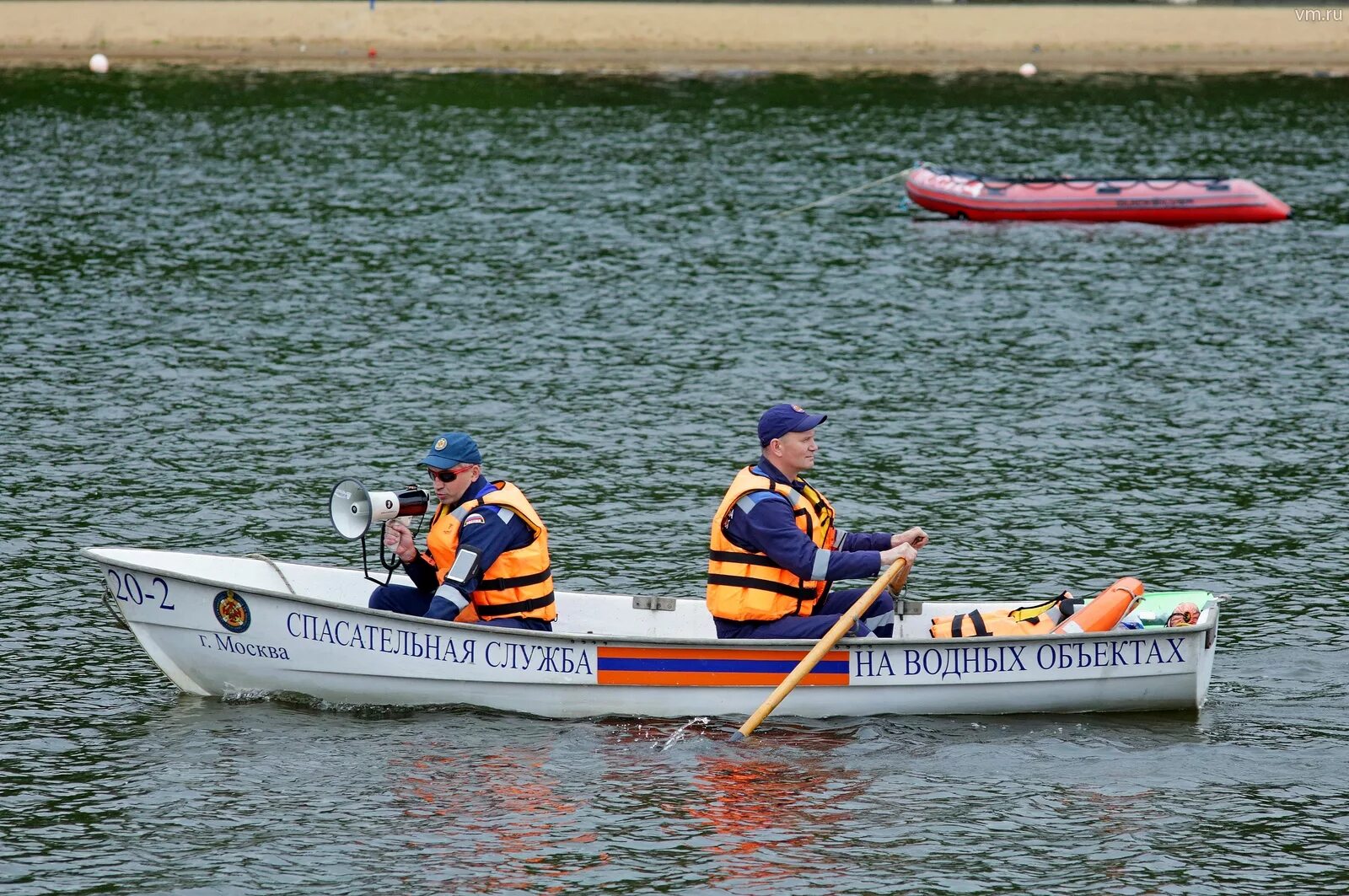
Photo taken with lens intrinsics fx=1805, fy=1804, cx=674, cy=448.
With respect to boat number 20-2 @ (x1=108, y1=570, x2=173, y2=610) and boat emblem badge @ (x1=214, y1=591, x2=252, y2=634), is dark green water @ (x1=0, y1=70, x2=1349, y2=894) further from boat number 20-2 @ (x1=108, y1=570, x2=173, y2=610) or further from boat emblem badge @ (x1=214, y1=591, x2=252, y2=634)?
boat number 20-2 @ (x1=108, y1=570, x2=173, y2=610)

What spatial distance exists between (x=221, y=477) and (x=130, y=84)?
30395 mm

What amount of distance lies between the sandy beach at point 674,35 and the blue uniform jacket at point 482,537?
39005 millimetres

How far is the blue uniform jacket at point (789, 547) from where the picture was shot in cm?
1106

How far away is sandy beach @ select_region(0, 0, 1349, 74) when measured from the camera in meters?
49.5

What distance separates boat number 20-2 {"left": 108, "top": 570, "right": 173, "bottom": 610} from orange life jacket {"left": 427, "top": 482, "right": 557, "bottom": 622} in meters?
1.76

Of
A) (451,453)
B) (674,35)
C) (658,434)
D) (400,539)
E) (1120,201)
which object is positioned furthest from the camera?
(674,35)

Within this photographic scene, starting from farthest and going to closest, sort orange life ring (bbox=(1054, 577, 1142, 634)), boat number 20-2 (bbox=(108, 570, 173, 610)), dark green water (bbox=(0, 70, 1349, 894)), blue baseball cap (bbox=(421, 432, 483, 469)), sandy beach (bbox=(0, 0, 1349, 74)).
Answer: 1. sandy beach (bbox=(0, 0, 1349, 74))
2. boat number 20-2 (bbox=(108, 570, 173, 610))
3. orange life ring (bbox=(1054, 577, 1142, 634))
4. blue baseball cap (bbox=(421, 432, 483, 469))
5. dark green water (bbox=(0, 70, 1349, 894))

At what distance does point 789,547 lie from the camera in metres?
11.1

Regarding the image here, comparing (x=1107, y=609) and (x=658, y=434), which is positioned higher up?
(x=1107, y=609)

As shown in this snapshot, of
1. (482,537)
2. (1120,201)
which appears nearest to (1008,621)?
(482,537)

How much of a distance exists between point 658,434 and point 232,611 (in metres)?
7.79

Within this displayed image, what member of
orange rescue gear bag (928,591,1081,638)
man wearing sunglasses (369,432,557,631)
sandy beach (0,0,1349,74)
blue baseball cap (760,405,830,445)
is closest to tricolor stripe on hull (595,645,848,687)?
man wearing sunglasses (369,432,557,631)

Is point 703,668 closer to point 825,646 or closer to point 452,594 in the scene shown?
point 825,646

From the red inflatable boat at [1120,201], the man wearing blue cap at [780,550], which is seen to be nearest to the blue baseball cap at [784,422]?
the man wearing blue cap at [780,550]
